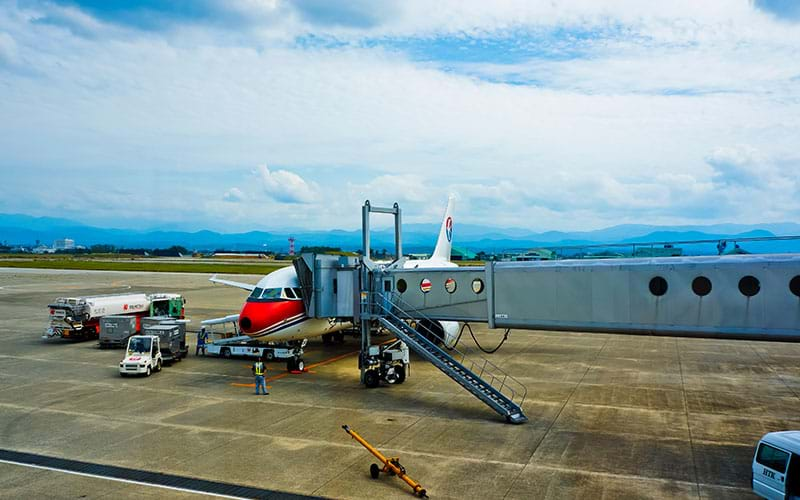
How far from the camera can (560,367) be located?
106ft

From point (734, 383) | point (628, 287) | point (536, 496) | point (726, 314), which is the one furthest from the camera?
point (734, 383)

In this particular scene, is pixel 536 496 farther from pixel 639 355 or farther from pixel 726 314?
pixel 639 355

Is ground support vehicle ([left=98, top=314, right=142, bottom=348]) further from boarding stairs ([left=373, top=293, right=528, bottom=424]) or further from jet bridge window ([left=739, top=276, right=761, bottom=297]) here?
jet bridge window ([left=739, top=276, right=761, bottom=297])

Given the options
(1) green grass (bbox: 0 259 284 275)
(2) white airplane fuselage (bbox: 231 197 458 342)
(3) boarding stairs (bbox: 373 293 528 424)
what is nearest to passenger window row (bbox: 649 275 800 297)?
(3) boarding stairs (bbox: 373 293 528 424)

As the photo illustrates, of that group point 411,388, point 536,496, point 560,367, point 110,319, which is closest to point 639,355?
point 560,367

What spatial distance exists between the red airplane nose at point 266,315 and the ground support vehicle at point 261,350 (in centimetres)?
193

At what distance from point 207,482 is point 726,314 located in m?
16.5

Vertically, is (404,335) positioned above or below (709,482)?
above

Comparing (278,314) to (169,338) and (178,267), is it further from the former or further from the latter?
(178,267)

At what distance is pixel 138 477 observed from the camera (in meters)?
16.8

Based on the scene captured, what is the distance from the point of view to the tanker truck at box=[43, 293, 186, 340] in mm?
40375

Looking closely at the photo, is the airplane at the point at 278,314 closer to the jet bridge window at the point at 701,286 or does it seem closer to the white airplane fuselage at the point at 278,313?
the white airplane fuselage at the point at 278,313

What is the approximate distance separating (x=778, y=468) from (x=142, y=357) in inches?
1063

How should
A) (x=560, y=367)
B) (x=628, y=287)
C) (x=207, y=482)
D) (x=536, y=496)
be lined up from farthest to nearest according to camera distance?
1. (x=560, y=367)
2. (x=628, y=287)
3. (x=207, y=482)
4. (x=536, y=496)
